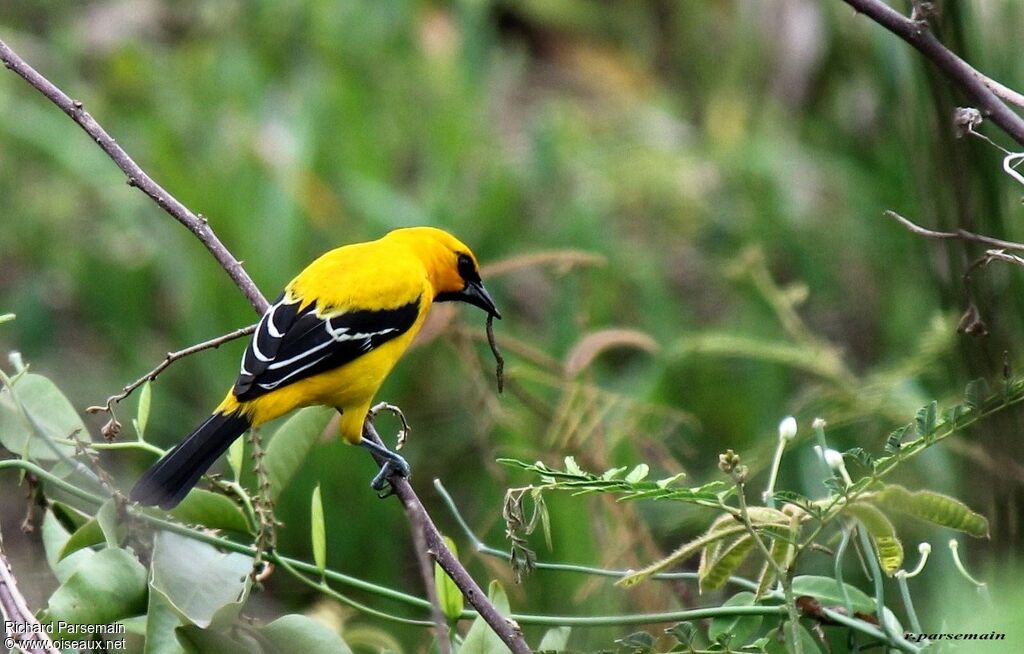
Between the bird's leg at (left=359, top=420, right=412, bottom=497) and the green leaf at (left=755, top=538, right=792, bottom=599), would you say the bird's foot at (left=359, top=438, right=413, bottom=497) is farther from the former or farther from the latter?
the green leaf at (left=755, top=538, right=792, bottom=599)

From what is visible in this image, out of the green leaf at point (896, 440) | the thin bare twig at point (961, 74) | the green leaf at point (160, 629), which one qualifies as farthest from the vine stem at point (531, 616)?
the thin bare twig at point (961, 74)

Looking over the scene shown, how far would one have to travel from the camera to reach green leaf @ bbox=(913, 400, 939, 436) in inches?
51.8

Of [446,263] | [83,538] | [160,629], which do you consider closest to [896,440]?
[160,629]

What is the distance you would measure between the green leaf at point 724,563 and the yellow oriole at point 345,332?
700mm

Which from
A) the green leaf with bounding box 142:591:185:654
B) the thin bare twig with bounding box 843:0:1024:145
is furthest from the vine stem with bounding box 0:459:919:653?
the thin bare twig with bounding box 843:0:1024:145

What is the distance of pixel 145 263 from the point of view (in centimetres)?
508

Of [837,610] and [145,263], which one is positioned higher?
[145,263]

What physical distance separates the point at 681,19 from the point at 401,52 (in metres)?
2.05

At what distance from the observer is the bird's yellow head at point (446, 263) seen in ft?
10.5

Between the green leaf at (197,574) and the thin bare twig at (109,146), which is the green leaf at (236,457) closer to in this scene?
the green leaf at (197,574)

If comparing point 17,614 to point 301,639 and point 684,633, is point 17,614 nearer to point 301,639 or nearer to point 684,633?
point 301,639

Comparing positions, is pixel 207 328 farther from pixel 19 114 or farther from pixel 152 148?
pixel 19 114

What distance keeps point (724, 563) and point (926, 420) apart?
0.99 ft

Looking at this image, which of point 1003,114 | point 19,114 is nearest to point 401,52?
point 19,114
